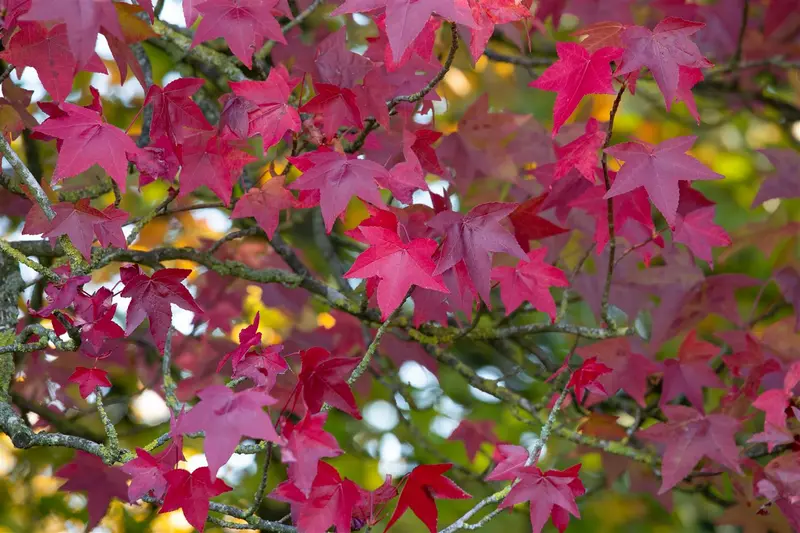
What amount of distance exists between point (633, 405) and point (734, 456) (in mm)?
645

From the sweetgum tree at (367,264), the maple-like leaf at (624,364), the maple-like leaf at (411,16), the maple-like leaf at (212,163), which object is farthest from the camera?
the maple-like leaf at (624,364)

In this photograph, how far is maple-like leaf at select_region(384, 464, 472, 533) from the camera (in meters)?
1.01

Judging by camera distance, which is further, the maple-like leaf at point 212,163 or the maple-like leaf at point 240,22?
the maple-like leaf at point 212,163

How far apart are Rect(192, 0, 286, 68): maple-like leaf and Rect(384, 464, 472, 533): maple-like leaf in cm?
55

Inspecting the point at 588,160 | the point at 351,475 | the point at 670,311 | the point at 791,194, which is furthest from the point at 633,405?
the point at 588,160

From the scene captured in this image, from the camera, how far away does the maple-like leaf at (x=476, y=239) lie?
102 cm

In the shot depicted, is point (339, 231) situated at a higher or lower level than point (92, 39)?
lower

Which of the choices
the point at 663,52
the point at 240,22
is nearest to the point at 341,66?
the point at 240,22

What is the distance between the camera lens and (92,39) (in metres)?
0.79

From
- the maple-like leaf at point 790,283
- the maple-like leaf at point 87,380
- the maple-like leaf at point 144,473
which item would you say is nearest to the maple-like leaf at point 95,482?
the maple-like leaf at point 87,380

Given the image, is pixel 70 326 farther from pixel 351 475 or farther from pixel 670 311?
pixel 351 475

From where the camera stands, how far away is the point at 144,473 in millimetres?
972

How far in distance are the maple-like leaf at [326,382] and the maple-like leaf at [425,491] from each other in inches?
4.8

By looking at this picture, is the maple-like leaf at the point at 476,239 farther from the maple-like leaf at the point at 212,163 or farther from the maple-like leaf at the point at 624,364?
the maple-like leaf at the point at 624,364
